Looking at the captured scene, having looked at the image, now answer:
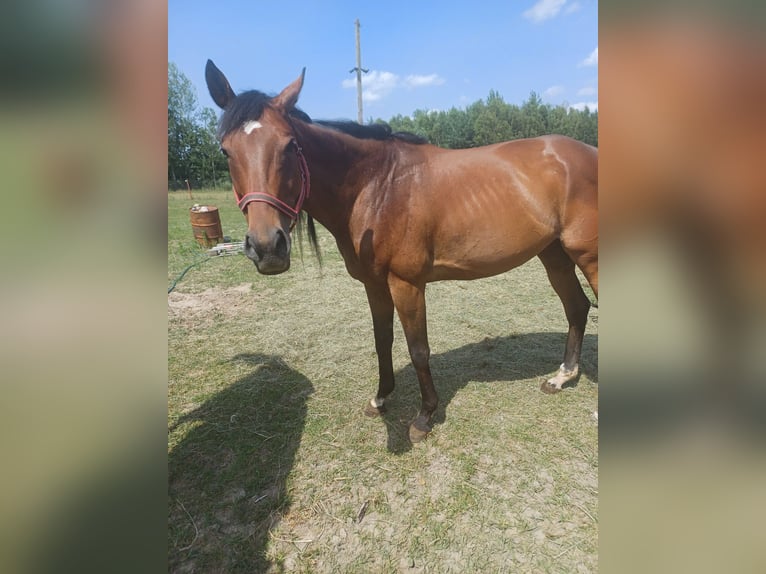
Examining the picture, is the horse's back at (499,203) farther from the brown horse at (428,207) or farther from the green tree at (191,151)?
the green tree at (191,151)

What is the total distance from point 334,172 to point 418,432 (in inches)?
71.2

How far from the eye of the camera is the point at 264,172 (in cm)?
163

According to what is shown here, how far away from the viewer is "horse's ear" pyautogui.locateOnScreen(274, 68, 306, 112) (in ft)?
6.19

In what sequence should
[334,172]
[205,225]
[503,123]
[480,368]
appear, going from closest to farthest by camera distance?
[334,172] → [480,368] → [205,225] → [503,123]

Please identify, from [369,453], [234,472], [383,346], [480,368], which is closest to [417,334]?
[383,346]

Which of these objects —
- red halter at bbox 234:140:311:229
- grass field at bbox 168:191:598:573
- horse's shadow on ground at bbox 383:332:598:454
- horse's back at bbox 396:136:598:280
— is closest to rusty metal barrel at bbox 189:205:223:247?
grass field at bbox 168:191:598:573

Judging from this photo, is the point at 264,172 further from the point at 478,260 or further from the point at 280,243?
the point at 478,260

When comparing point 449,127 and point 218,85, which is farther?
point 449,127

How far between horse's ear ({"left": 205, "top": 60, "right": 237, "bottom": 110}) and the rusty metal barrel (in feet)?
22.9

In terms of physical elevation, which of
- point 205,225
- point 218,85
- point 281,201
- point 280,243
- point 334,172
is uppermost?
point 218,85

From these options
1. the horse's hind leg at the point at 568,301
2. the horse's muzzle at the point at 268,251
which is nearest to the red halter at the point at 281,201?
the horse's muzzle at the point at 268,251
